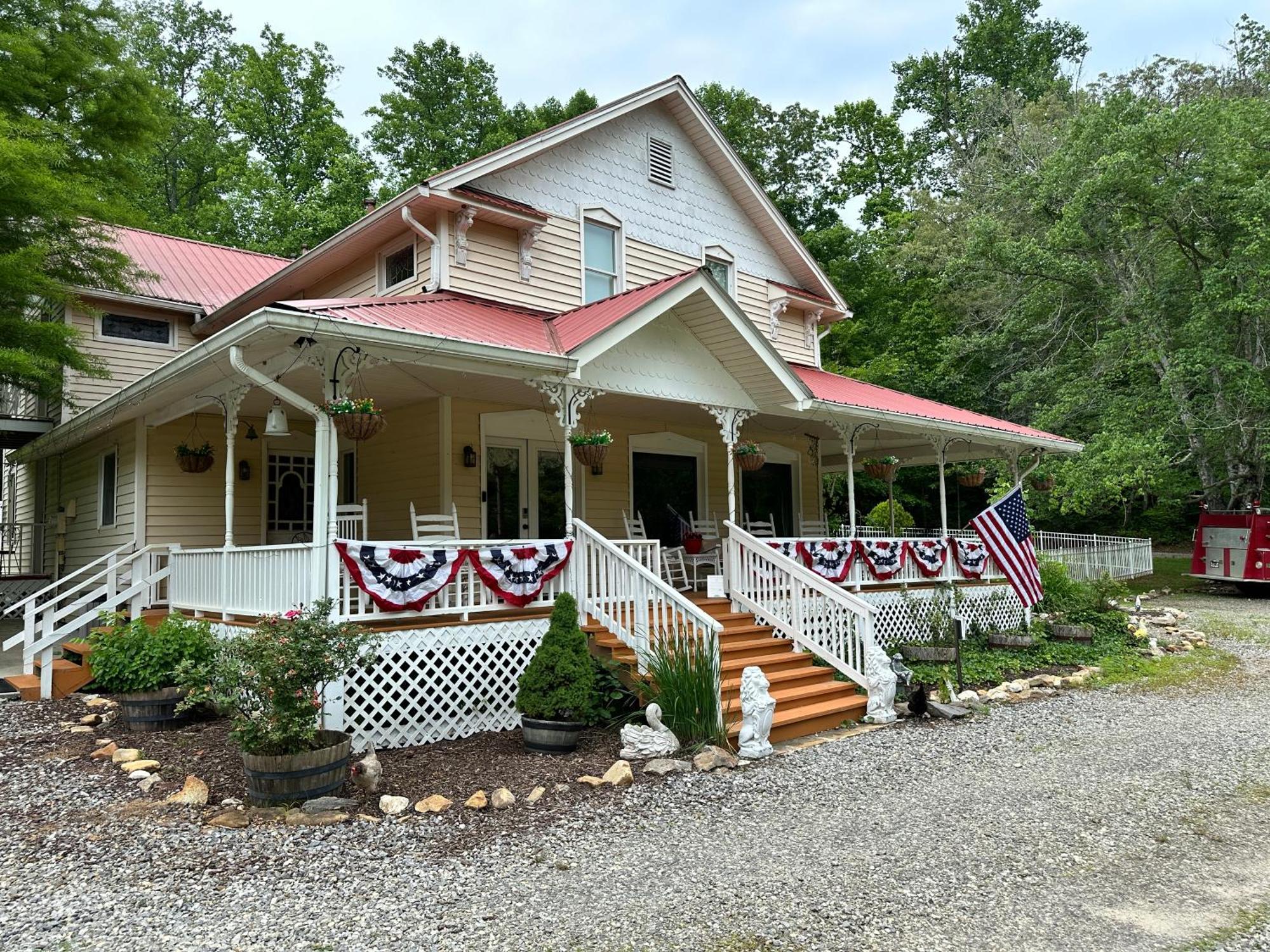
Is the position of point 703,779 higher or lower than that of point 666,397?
lower

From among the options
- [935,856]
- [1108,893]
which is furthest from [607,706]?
[1108,893]

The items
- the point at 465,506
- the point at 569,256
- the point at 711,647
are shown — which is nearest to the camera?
the point at 711,647

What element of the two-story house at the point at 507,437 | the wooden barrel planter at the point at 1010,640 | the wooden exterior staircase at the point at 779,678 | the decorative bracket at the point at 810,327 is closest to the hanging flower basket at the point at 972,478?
the two-story house at the point at 507,437

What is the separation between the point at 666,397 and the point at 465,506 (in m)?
2.91

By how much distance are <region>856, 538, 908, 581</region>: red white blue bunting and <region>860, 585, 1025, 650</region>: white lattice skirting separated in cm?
29

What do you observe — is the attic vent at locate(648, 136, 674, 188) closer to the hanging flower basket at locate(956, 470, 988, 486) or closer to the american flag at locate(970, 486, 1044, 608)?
the american flag at locate(970, 486, 1044, 608)

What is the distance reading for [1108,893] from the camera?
4.39 m

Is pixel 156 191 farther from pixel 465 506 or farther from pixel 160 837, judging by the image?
pixel 160 837

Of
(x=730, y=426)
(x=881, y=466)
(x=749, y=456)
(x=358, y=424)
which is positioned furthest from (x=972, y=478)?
(x=358, y=424)

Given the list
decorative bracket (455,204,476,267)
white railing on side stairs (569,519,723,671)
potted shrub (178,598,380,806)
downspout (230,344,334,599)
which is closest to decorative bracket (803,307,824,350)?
decorative bracket (455,204,476,267)

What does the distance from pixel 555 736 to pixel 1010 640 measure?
761 cm

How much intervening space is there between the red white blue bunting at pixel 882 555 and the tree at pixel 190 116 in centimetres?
2291

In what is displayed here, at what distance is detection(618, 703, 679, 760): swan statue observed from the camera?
689 cm

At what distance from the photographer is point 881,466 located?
1384 cm
